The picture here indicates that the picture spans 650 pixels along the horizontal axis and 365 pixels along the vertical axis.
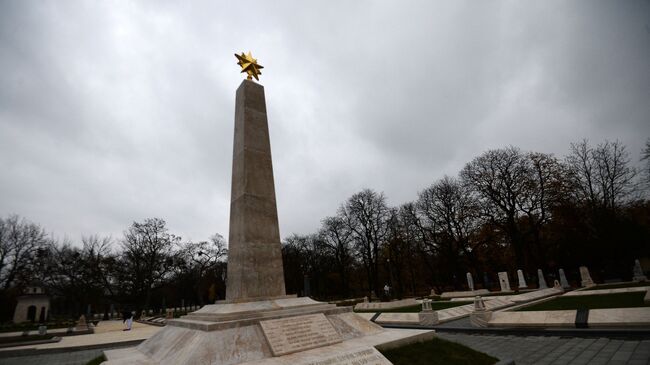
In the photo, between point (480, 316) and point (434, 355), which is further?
point (480, 316)

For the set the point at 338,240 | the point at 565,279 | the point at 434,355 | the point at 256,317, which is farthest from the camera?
the point at 338,240

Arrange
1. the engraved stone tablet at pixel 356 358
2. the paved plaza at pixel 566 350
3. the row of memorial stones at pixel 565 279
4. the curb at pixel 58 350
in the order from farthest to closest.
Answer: the row of memorial stones at pixel 565 279
the curb at pixel 58 350
the paved plaza at pixel 566 350
the engraved stone tablet at pixel 356 358

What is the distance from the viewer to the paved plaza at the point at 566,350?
624cm

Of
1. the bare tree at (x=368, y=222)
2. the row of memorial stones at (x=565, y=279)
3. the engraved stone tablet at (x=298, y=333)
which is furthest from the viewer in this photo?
the bare tree at (x=368, y=222)

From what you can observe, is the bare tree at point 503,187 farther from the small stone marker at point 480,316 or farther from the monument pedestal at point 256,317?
the monument pedestal at point 256,317

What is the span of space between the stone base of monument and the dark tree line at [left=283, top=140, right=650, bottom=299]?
2487 cm

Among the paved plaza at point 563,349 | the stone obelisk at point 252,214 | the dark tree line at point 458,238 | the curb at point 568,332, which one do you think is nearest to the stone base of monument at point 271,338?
the stone obelisk at point 252,214

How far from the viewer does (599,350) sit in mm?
7027

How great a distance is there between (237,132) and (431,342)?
8.19m

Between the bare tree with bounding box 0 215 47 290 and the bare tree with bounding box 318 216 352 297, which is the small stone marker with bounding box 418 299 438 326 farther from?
the bare tree with bounding box 0 215 47 290

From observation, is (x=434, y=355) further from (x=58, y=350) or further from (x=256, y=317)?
(x=58, y=350)

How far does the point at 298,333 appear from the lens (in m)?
6.06

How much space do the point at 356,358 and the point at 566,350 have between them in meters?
6.21

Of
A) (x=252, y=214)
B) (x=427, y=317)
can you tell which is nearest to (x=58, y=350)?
(x=252, y=214)
